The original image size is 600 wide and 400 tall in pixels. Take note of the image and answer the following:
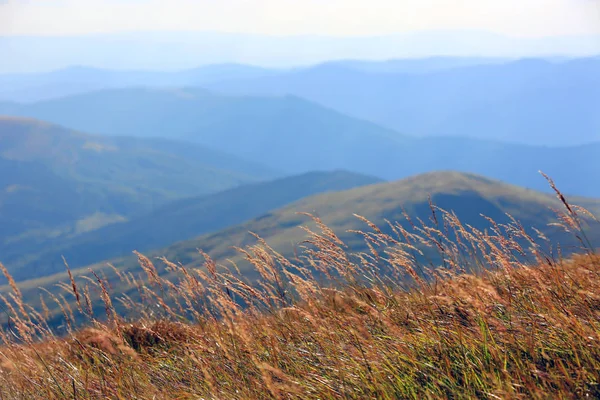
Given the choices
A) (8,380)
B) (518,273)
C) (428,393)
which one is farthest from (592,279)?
(8,380)

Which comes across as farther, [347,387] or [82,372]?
[82,372]

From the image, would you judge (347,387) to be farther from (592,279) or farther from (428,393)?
(592,279)

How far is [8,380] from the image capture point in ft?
15.5

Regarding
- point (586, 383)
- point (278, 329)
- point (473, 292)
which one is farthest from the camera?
point (278, 329)

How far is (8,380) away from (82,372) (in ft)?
2.13

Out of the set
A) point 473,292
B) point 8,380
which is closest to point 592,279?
point 473,292

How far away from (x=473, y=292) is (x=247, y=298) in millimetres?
1820

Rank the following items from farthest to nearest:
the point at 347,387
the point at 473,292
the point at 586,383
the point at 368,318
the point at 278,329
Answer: the point at 278,329
the point at 368,318
the point at 473,292
the point at 347,387
the point at 586,383

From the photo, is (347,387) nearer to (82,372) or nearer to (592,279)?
(592,279)

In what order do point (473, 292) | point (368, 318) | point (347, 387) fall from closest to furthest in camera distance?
point (347, 387) → point (473, 292) → point (368, 318)

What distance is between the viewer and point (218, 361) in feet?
13.8

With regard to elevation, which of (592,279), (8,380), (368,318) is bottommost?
(8,380)

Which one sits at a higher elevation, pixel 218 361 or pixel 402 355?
pixel 402 355

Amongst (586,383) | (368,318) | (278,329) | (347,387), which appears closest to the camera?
(586,383)
